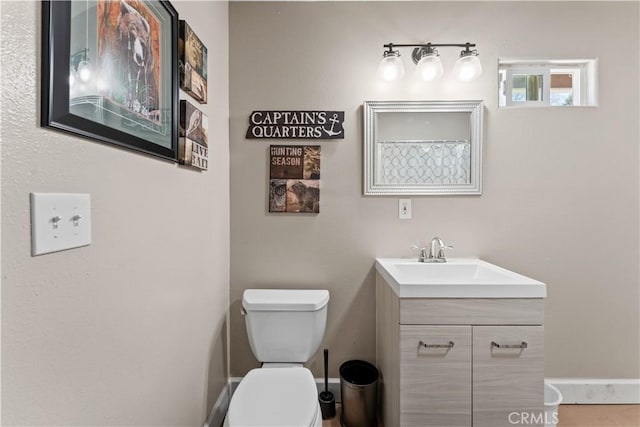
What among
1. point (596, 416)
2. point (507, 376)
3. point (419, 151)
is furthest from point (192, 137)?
point (596, 416)

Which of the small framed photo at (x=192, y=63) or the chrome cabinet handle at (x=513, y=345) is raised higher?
the small framed photo at (x=192, y=63)

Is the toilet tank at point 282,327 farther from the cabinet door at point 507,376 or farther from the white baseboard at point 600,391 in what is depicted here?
the white baseboard at point 600,391

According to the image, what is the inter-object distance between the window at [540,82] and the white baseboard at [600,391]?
5.55ft

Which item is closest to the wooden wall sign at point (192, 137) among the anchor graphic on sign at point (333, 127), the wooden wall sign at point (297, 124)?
the wooden wall sign at point (297, 124)

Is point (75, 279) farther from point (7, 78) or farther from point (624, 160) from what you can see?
point (624, 160)

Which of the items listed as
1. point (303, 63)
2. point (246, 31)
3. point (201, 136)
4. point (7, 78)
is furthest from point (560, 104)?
point (7, 78)

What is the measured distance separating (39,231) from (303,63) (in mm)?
1658

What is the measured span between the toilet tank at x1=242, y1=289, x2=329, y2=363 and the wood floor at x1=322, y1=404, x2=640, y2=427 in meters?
0.49

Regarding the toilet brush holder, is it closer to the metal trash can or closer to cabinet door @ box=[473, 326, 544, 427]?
the metal trash can

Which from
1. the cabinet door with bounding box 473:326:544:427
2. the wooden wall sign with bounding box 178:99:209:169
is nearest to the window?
the cabinet door with bounding box 473:326:544:427

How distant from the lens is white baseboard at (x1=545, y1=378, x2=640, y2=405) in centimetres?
184

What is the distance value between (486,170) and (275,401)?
1.69 metres

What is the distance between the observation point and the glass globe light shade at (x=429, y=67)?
1739 millimetres

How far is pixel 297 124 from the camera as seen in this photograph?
6.11ft
